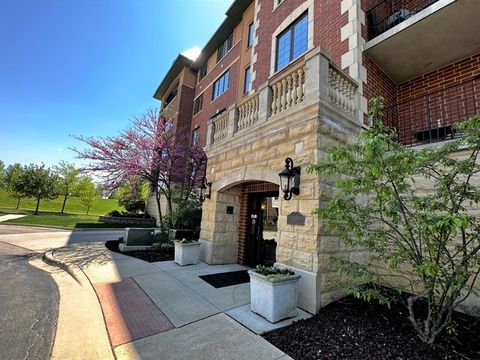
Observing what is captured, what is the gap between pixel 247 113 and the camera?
21.7 feet

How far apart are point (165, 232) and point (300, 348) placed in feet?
26.6

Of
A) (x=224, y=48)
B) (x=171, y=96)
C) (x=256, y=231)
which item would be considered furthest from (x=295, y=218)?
(x=171, y=96)

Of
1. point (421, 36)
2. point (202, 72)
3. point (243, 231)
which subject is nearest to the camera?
point (421, 36)

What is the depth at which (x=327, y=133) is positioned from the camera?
466 centimetres

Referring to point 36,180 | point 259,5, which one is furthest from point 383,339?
point 36,180

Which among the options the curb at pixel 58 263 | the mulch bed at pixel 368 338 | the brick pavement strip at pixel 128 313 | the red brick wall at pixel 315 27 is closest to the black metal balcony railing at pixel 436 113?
the red brick wall at pixel 315 27

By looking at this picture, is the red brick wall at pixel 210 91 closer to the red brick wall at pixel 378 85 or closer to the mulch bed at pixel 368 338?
the red brick wall at pixel 378 85

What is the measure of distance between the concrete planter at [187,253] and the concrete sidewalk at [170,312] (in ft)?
0.85

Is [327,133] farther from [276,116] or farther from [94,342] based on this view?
[94,342]

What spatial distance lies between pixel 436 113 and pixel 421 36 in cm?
182

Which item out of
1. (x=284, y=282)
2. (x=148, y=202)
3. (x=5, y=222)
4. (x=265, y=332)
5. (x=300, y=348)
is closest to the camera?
(x=300, y=348)

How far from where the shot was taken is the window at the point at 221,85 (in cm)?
1573

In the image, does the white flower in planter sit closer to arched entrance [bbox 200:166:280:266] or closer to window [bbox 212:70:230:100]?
arched entrance [bbox 200:166:280:266]

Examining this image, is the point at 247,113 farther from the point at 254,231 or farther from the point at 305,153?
the point at 254,231
